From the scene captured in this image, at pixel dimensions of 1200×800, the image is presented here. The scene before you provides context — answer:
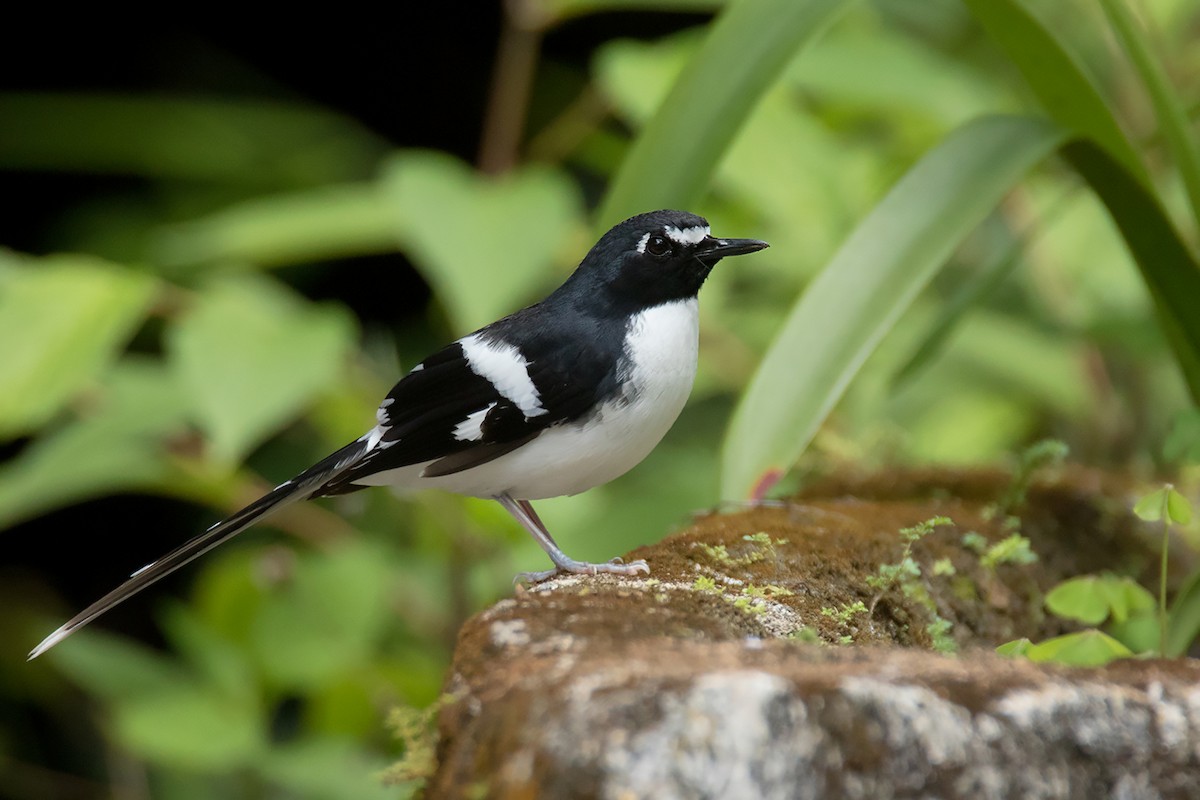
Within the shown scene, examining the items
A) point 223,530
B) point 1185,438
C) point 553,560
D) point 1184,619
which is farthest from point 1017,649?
point 223,530

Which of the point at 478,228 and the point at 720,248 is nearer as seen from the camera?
the point at 720,248

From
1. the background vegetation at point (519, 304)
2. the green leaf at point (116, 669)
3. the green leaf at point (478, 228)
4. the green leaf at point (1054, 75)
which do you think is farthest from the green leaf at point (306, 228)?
the green leaf at point (1054, 75)

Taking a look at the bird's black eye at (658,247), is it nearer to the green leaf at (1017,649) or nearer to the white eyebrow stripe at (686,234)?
the white eyebrow stripe at (686,234)

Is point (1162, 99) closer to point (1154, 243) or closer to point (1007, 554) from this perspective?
point (1154, 243)

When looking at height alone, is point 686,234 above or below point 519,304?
below

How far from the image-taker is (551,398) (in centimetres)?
198

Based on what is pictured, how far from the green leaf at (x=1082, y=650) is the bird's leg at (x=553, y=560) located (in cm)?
54

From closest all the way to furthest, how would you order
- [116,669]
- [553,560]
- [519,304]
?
[553,560] < [116,669] < [519,304]

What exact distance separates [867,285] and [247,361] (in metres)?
1.31

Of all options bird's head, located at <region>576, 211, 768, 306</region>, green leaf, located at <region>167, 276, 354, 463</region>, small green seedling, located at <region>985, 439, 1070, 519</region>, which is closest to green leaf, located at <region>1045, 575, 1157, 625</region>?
small green seedling, located at <region>985, 439, 1070, 519</region>

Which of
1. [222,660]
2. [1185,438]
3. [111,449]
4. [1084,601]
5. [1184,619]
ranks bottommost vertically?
[1184,619]

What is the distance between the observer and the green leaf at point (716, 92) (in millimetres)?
2033

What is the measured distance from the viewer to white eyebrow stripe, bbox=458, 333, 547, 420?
78.0 inches

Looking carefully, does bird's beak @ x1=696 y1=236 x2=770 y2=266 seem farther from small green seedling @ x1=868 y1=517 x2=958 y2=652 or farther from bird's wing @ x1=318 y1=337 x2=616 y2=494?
small green seedling @ x1=868 y1=517 x2=958 y2=652
